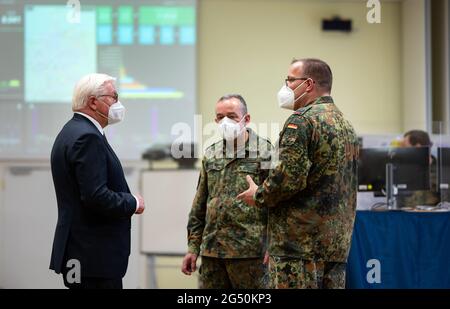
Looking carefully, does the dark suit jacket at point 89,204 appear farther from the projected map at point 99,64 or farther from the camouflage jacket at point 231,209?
the projected map at point 99,64

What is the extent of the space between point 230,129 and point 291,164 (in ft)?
2.39

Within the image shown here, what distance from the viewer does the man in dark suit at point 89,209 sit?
91.1 inches

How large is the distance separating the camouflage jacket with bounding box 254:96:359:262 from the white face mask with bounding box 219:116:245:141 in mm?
623

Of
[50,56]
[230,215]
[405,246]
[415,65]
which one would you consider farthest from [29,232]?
[415,65]

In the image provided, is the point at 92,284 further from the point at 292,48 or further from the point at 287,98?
the point at 292,48

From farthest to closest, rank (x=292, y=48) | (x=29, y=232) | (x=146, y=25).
Result: (x=292, y=48), (x=146, y=25), (x=29, y=232)

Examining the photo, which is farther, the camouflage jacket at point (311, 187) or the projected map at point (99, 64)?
the projected map at point (99, 64)

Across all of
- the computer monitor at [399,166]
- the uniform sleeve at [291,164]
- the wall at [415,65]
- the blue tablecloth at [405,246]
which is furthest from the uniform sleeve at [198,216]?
the wall at [415,65]

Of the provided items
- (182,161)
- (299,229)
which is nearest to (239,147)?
(299,229)

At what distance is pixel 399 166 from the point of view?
415 centimetres

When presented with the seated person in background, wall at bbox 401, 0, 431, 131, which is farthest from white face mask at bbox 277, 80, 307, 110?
wall at bbox 401, 0, 431, 131

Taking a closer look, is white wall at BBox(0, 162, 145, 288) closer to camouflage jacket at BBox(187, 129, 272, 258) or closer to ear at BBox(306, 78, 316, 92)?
camouflage jacket at BBox(187, 129, 272, 258)

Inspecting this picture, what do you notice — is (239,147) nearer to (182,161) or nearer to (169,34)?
(182,161)

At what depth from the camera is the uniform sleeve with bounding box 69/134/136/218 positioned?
7.54 ft
